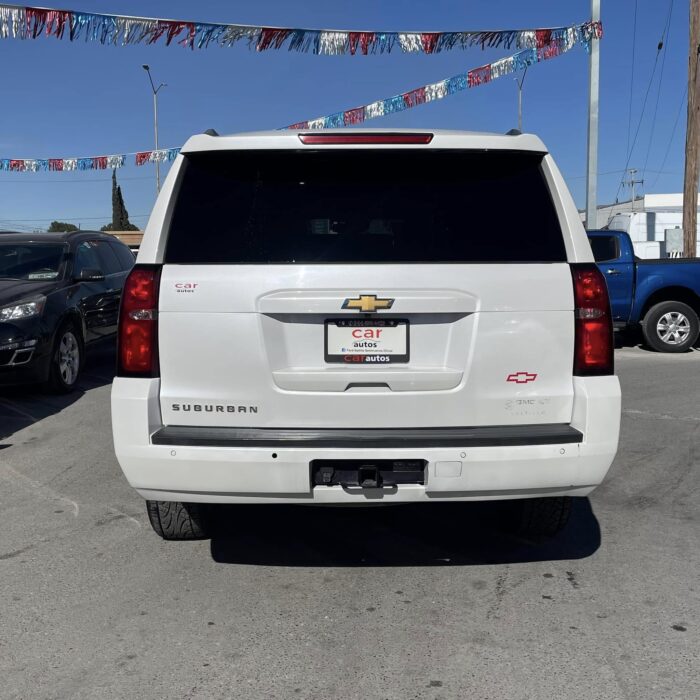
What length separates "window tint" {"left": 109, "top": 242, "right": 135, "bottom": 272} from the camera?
1014 cm

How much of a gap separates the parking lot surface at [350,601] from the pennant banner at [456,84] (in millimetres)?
10227

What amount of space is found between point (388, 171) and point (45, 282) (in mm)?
5971

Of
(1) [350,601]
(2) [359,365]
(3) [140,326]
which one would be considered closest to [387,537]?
(1) [350,601]

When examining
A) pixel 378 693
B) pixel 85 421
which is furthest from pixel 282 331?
pixel 85 421

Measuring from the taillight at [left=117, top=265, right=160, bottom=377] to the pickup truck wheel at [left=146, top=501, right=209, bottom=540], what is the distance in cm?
88

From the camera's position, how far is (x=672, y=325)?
1156 centimetres

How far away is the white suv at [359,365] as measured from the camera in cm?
304

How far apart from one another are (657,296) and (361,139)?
384 inches

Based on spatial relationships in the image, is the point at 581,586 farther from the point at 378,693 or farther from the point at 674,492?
the point at 674,492

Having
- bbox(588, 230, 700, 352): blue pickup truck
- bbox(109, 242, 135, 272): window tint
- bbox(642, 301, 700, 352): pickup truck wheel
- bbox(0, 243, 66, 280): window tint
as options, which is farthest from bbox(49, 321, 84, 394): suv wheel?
bbox(642, 301, 700, 352): pickup truck wheel

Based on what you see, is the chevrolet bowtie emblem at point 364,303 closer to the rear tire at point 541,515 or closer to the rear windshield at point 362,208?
the rear windshield at point 362,208

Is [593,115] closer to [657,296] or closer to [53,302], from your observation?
[657,296]

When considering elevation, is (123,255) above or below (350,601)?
above

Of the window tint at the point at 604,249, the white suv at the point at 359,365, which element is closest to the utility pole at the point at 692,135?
the window tint at the point at 604,249
